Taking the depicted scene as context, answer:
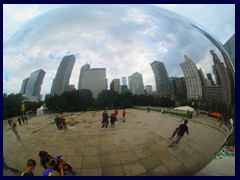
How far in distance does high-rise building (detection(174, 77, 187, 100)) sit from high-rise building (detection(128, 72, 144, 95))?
1.48 ft

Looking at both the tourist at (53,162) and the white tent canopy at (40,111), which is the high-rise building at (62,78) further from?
the tourist at (53,162)

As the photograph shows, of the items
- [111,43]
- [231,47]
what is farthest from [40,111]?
[231,47]

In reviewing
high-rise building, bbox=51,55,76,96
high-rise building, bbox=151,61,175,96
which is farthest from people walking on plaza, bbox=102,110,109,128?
high-rise building, bbox=151,61,175,96

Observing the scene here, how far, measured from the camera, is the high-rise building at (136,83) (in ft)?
4.90

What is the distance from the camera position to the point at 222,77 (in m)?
1.87

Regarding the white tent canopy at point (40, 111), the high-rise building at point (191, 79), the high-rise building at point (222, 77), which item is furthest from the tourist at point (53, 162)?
the high-rise building at point (222, 77)

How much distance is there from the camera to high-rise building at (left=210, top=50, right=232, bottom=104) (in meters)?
1.85

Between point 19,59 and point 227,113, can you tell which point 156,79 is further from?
point 19,59

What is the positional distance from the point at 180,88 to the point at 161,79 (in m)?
0.29

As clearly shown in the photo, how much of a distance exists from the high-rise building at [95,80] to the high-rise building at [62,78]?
18 centimetres

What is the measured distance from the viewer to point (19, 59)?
64.2 inches

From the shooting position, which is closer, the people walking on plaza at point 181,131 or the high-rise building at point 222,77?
the people walking on plaza at point 181,131

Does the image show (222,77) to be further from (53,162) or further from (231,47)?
(53,162)

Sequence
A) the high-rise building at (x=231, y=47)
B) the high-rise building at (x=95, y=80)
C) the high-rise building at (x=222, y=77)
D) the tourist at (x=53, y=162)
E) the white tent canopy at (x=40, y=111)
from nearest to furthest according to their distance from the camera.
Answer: the tourist at (x=53, y=162) < the high-rise building at (x=95, y=80) < the white tent canopy at (x=40, y=111) < the high-rise building at (x=222, y=77) < the high-rise building at (x=231, y=47)
